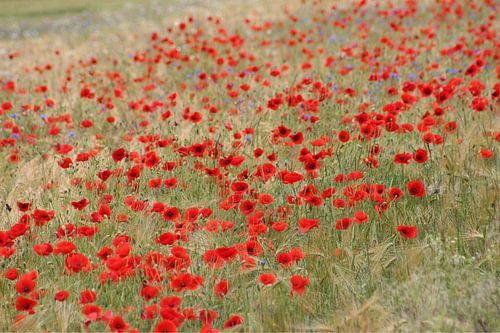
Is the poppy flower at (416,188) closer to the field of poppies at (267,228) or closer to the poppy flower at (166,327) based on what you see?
the field of poppies at (267,228)

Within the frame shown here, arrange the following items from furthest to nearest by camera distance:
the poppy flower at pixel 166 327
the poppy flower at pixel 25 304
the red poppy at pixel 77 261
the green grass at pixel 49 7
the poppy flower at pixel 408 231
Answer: the green grass at pixel 49 7
the poppy flower at pixel 408 231
the red poppy at pixel 77 261
the poppy flower at pixel 25 304
the poppy flower at pixel 166 327

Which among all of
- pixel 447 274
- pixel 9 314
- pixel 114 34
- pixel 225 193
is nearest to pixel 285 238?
pixel 225 193

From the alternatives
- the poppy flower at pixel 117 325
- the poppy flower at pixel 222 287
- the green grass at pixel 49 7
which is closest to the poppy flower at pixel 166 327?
the poppy flower at pixel 117 325

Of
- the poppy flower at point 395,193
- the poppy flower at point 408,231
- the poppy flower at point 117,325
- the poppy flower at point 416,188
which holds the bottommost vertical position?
the poppy flower at point 117,325

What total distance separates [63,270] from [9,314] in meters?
0.30

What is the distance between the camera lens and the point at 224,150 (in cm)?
467

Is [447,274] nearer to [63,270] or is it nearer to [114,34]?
[63,270]

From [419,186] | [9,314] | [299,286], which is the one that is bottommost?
[9,314]

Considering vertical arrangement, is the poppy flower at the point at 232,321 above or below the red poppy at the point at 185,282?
below

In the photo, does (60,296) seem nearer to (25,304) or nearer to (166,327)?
(25,304)

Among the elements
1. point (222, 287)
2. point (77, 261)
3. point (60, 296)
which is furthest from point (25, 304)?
point (222, 287)

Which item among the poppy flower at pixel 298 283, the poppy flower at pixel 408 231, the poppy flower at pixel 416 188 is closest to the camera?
the poppy flower at pixel 298 283

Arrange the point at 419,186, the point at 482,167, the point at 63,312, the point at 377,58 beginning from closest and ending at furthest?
the point at 63,312 → the point at 419,186 → the point at 482,167 → the point at 377,58

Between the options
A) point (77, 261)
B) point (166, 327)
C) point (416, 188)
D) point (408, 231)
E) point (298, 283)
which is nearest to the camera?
point (166, 327)
